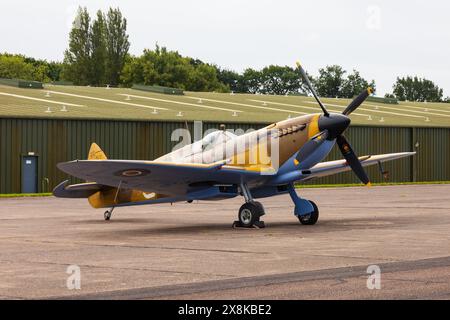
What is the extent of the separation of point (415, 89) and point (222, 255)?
15874 centimetres

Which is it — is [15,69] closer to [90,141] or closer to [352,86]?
[352,86]

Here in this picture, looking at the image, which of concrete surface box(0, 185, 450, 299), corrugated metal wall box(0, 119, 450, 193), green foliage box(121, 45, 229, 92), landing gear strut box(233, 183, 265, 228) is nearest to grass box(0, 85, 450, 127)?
corrugated metal wall box(0, 119, 450, 193)

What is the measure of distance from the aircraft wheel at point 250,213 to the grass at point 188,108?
26258 mm

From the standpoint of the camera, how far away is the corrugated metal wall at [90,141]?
4550cm

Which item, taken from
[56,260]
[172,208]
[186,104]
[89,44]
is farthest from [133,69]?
[56,260]

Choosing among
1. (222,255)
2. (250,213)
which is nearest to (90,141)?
(250,213)

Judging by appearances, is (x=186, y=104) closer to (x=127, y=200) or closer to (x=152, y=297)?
(x=127, y=200)

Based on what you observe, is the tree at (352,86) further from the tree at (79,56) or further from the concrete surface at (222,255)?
the concrete surface at (222,255)

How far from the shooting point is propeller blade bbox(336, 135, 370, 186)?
2241 centimetres

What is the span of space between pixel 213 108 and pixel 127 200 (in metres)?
36.9

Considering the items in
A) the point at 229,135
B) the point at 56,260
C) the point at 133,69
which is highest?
the point at 133,69

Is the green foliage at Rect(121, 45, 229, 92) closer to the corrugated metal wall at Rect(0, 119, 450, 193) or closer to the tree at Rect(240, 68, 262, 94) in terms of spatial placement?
the tree at Rect(240, 68, 262, 94)

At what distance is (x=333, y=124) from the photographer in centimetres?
2167

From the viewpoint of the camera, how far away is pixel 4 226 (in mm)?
23453
